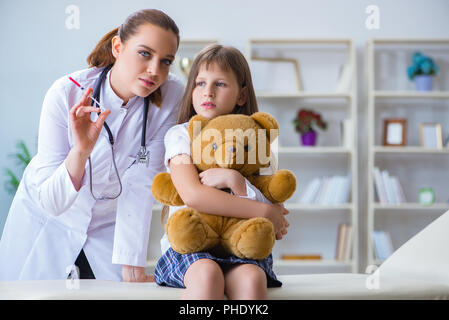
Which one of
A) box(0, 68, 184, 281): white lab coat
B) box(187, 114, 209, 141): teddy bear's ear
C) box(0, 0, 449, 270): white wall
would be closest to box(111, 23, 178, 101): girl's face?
box(0, 68, 184, 281): white lab coat

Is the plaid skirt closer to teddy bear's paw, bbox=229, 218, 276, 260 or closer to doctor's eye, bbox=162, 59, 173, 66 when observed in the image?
teddy bear's paw, bbox=229, 218, 276, 260

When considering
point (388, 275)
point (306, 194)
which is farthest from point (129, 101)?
point (306, 194)

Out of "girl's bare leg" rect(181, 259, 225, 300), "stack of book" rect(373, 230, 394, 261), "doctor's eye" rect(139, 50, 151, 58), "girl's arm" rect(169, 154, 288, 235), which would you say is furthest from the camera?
"stack of book" rect(373, 230, 394, 261)

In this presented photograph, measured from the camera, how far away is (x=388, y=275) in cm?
114

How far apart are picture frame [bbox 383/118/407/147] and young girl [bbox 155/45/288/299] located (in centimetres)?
223

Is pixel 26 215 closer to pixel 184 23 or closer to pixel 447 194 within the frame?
pixel 184 23

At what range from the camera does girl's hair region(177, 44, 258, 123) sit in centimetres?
111

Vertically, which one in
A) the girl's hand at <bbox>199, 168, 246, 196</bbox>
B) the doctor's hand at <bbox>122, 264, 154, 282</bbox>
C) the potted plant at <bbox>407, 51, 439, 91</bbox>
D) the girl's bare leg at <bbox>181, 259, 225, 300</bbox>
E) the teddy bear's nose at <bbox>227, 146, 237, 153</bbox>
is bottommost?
the doctor's hand at <bbox>122, 264, 154, 282</bbox>

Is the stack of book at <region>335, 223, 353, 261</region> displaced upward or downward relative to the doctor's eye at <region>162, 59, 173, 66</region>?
downward

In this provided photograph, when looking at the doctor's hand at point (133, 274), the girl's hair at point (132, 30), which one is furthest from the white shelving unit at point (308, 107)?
the doctor's hand at point (133, 274)

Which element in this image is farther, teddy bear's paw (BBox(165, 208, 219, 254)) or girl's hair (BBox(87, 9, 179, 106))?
girl's hair (BBox(87, 9, 179, 106))

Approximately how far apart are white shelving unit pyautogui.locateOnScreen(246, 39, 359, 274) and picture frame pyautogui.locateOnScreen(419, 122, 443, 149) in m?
0.47

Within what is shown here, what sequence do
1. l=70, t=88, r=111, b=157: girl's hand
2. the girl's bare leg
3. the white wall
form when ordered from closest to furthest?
1. the girl's bare leg
2. l=70, t=88, r=111, b=157: girl's hand
3. the white wall

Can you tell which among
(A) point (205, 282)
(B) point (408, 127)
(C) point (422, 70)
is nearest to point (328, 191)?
(B) point (408, 127)
